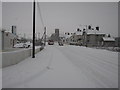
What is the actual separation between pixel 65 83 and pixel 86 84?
2.68 feet

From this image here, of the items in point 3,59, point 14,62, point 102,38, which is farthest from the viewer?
point 102,38

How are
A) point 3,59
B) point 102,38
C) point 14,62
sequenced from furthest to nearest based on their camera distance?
1. point 102,38
2. point 14,62
3. point 3,59

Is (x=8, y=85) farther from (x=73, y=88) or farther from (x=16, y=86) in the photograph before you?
(x=73, y=88)

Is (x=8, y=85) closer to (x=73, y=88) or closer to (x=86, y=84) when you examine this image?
(x=73, y=88)

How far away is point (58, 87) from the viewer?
5.86 metres

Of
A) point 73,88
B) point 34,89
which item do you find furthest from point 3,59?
point 73,88

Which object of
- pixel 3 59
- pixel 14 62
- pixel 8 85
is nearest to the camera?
pixel 8 85

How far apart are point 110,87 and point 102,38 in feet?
283

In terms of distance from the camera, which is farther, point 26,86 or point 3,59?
point 3,59

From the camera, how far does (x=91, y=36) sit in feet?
300

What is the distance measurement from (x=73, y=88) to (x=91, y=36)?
87.6 meters

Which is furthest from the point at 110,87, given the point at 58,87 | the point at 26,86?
the point at 26,86

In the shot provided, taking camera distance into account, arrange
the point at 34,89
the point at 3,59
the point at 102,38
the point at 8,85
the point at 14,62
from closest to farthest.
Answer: the point at 34,89 → the point at 8,85 → the point at 3,59 → the point at 14,62 → the point at 102,38

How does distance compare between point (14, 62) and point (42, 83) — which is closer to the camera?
point (42, 83)
